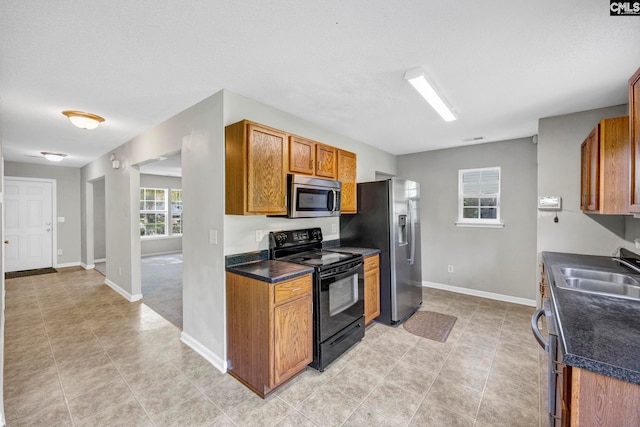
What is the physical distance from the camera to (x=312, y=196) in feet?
9.50

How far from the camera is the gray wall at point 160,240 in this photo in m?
7.89

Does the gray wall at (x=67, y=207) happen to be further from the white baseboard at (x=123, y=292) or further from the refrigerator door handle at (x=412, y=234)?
the refrigerator door handle at (x=412, y=234)

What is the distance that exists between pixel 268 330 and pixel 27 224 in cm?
738

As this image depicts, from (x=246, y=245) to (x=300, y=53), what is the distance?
1698mm

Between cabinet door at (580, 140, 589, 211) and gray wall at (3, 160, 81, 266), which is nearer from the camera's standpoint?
cabinet door at (580, 140, 589, 211)

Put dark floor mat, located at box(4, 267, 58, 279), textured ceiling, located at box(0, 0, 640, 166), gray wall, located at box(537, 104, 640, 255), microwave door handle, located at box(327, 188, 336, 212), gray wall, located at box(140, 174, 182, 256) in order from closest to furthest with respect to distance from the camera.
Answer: textured ceiling, located at box(0, 0, 640, 166)
gray wall, located at box(537, 104, 640, 255)
microwave door handle, located at box(327, 188, 336, 212)
dark floor mat, located at box(4, 267, 58, 279)
gray wall, located at box(140, 174, 182, 256)

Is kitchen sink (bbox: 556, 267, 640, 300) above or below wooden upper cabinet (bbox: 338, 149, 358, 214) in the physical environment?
below

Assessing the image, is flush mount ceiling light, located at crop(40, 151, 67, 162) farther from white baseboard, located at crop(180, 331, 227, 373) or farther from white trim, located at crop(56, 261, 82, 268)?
white baseboard, located at crop(180, 331, 227, 373)

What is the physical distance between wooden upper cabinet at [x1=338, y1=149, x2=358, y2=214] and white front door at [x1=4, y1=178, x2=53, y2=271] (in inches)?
282

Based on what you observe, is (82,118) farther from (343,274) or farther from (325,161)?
(343,274)

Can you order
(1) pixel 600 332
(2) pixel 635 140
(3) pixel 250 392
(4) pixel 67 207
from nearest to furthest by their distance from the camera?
1. (1) pixel 600 332
2. (2) pixel 635 140
3. (3) pixel 250 392
4. (4) pixel 67 207

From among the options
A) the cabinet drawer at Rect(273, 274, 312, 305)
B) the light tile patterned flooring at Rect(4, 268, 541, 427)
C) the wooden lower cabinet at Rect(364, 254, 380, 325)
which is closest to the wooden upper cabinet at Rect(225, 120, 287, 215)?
the cabinet drawer at Rect(273, 274, 312, 305)

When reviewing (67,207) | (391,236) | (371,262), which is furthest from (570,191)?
(67,207)

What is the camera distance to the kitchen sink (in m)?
2.00
